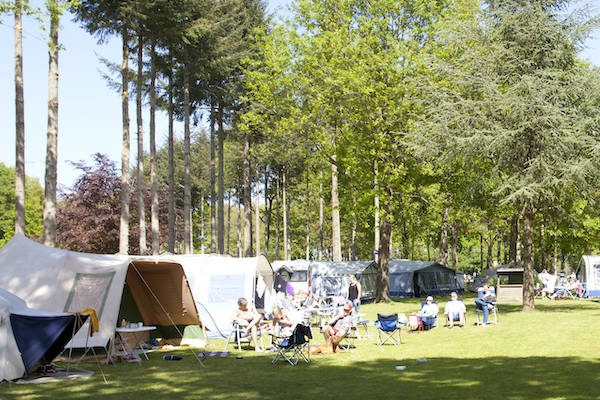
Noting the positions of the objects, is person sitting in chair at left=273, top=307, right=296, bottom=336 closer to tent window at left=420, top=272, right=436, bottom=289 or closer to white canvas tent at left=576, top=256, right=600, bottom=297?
tent window at left=420, top=272, right=436, bottom=289

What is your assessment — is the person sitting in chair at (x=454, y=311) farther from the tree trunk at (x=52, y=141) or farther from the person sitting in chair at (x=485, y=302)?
the tree trunk at (x=52, y=141)

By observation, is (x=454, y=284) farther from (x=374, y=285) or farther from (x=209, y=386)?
(x=209, y=386)

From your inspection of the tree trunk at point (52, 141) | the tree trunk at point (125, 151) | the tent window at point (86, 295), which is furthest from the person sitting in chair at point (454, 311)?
the tree trunk at point (125, 151)

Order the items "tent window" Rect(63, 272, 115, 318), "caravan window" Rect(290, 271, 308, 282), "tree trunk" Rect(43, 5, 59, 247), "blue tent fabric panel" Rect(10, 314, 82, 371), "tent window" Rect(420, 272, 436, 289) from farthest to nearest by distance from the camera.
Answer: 1. "tent window" Rect(420, 272, 436, 289)
2. "caravan window" Rect(290, 271, 308, 282)
3. "tree trunk" Rect(43, 5, 59, 247)
4. "tent window" Rect(63, 272, 115, 318)
5. "blue tent fabric panel" Rect(10, 314, 82, 371)

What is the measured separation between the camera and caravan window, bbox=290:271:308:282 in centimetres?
2926

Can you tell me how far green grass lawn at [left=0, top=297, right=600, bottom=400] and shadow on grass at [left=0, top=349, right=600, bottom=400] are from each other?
0.04 ft

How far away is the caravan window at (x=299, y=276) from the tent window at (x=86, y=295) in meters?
18.1

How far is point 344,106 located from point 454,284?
15978 millimetres

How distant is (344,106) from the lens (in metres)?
23.2

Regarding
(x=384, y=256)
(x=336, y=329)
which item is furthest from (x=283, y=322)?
(x=384, y=256)

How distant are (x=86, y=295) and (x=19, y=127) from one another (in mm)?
5268

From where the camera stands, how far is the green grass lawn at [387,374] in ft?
25.6

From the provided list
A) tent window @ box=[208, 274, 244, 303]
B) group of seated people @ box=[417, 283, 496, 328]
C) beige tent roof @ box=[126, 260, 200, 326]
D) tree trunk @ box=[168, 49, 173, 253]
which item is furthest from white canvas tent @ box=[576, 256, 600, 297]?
beige tent roof @ box=[126, 260, 200, 326]

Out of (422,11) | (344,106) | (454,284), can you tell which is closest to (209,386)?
(344,106)
